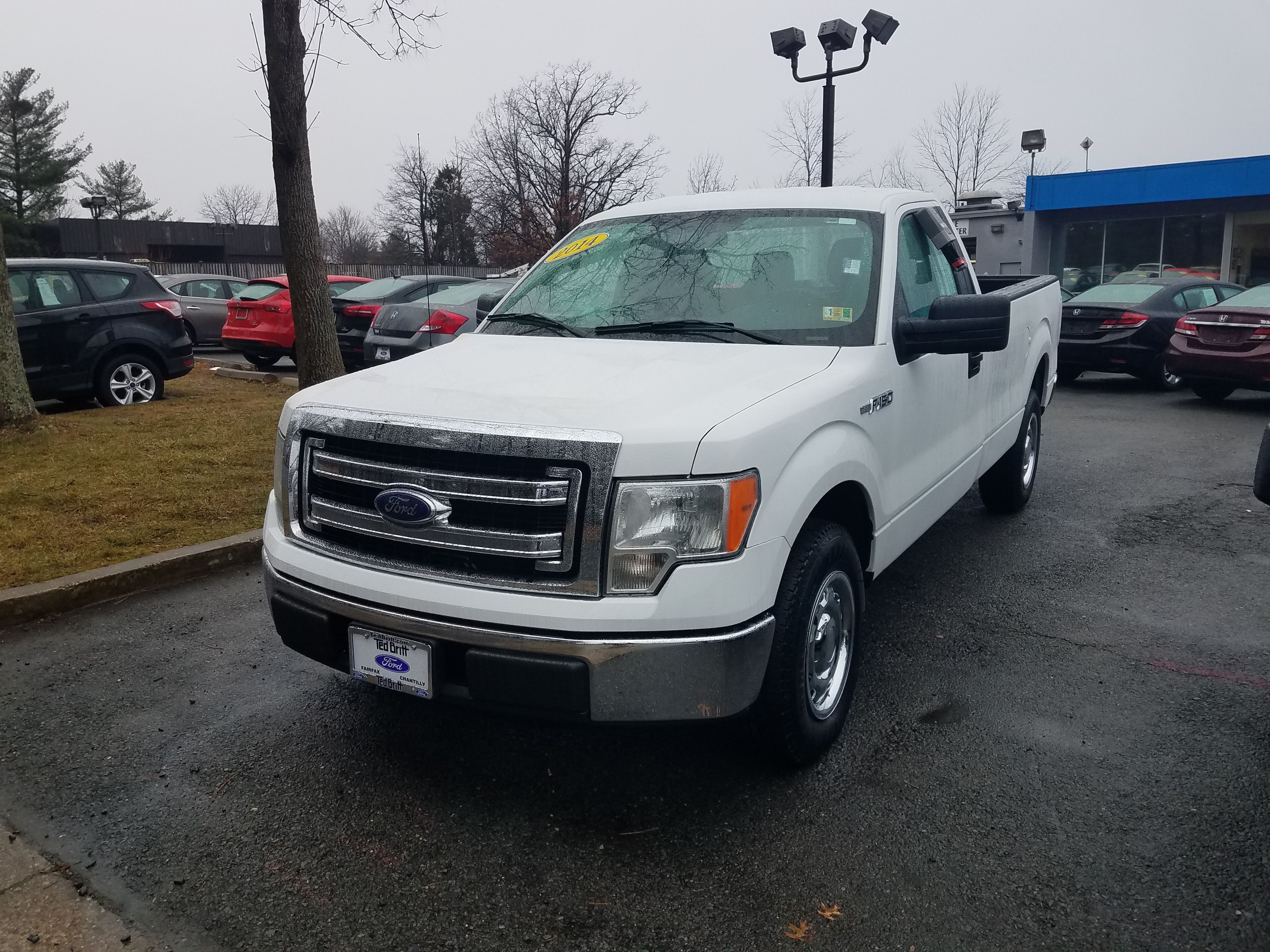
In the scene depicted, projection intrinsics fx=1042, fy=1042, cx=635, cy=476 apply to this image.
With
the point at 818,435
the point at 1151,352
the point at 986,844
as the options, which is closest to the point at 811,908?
the point at 986,844

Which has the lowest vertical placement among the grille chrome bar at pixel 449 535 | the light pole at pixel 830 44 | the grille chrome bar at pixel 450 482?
the grille chrome bar at pixel 449 535

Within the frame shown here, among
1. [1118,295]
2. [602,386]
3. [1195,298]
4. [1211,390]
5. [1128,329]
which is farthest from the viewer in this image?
[1195,298]

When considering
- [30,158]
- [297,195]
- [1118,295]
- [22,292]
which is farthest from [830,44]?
[30,158]

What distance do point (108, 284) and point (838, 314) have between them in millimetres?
9538

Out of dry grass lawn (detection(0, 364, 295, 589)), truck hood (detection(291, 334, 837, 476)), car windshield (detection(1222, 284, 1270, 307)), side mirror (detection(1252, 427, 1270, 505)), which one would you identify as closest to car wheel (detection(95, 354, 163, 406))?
dry grass lawn (detection(0, 364, 295, 589))

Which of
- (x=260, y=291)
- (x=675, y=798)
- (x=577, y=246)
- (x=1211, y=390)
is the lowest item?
(x=1211, y=390)

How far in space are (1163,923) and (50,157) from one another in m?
67.1

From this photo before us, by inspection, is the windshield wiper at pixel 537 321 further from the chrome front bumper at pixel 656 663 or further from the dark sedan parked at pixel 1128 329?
the dark sedan parked at pixel 1128 329

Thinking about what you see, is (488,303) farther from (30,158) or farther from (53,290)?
(30,158)

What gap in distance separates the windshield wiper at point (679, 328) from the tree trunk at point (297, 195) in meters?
5.85

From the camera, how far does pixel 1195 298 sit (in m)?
13.8

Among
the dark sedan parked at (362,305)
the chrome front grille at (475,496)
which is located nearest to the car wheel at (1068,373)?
the dark sedan parked at (362,305)

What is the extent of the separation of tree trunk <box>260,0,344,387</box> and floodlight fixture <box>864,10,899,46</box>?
8011 millimetres

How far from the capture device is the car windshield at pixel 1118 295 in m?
13.3
